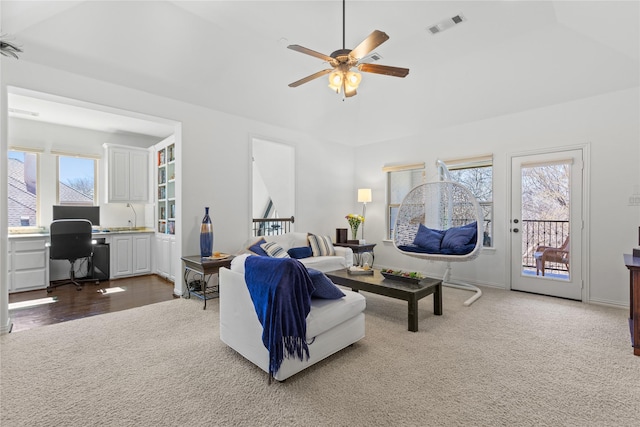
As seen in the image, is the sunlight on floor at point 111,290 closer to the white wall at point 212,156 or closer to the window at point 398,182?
the white wall at point 212,156

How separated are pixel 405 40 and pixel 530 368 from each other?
3.72 metres

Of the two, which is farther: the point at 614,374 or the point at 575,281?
the point at 575,281

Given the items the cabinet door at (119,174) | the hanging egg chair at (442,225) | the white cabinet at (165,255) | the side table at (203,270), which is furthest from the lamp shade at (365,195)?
the cabinet door at (119,174)

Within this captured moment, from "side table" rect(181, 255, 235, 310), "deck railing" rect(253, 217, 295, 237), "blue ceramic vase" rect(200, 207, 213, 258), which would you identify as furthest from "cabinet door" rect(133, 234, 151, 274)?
"blue ceramic vase" rect(200, 207, 213, 258)

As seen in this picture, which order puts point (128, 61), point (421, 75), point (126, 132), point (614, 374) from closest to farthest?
point (614, 374) < point (128, 61) < point (421, 75) < point (126, 132)

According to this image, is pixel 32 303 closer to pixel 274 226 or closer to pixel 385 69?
pixel 274 226

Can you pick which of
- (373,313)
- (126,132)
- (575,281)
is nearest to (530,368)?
(373,313)

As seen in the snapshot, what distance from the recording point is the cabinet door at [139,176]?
5.83 m

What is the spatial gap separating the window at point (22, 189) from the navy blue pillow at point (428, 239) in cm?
650

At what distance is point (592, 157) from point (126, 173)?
7.47 meters

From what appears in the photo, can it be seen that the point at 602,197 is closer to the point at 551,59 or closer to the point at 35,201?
the point at 551,59

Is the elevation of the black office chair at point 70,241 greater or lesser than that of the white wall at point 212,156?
lesser

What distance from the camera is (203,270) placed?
12.1 ft

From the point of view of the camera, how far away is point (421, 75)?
181 inches
